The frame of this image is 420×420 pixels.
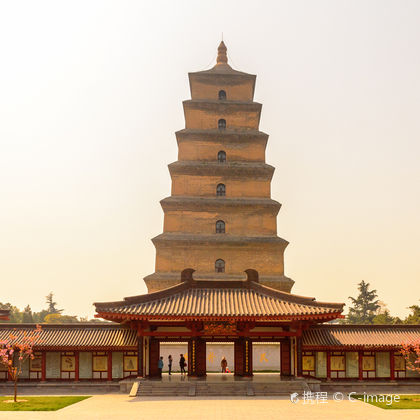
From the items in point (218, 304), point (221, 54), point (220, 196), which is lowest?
point (218, 304)

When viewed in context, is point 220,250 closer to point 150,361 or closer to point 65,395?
point 150,361

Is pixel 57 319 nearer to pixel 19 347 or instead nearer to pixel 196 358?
pixel 19 347

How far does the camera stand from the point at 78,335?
2458 centimetres

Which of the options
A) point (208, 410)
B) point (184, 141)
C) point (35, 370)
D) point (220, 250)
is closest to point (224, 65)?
point (184, 141)

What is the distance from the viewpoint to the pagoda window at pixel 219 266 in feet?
105

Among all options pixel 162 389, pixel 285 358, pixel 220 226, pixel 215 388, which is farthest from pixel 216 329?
pixel 220 226

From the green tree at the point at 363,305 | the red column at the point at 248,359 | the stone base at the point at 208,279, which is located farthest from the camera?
the green tree at the point at 363,305

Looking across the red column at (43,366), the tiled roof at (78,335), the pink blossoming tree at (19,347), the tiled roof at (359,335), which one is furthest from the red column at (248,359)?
the pink blossoming tree at (19,347)

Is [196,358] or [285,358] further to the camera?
[285,358]

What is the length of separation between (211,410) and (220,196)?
18169 millimetres

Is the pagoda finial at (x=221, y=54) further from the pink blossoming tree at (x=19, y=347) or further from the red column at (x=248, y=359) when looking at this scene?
the pink blossoming tree at (x=19, y=347)

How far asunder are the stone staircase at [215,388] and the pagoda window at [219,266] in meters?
10.7

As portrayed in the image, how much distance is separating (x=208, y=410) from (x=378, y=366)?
420 inches

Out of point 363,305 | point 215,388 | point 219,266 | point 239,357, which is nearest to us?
point 215,388
